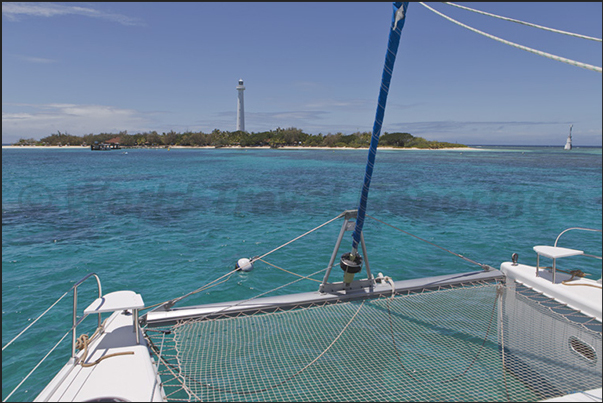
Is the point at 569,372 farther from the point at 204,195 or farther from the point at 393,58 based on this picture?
the point at 204,195

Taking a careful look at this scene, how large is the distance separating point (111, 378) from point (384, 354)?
4729mm

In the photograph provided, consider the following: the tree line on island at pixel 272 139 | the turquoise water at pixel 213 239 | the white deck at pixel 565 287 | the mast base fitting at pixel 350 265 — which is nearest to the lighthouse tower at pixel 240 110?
the tree line on island at pixel 272 139

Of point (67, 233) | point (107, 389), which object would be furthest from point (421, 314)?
point (67, 233)

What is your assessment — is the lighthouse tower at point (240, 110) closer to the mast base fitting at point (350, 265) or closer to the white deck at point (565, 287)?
the mast base fitting at point (350, 265)

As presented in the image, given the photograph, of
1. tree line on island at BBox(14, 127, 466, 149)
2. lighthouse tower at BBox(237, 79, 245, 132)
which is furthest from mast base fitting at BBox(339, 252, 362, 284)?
lighthouse tower at BBox(237, 79, 245, 132)

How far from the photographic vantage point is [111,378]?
3.84m

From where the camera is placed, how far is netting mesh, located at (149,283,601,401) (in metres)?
5.07

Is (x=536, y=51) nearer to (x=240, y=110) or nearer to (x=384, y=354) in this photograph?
(x=384, y=354)

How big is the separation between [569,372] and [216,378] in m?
5.29

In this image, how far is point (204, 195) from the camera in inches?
1127

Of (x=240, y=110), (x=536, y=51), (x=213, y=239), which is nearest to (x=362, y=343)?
(x=536, y=51)

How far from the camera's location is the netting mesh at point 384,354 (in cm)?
507

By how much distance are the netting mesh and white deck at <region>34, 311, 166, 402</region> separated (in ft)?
1.42

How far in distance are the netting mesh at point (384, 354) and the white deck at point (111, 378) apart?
0.43 meters
